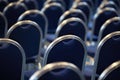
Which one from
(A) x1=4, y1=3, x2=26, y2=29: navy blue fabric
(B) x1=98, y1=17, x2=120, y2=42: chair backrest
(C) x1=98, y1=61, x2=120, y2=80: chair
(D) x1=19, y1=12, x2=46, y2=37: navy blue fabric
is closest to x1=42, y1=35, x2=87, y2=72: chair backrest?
(C) x1=98, y1=61, x2=120, y2=80: chair

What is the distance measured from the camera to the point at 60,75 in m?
2.09

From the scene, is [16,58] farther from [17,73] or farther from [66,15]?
[66,15]

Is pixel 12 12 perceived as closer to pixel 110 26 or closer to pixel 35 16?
pixel 35 16

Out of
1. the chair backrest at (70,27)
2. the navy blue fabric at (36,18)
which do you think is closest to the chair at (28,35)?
the chair backrest at (70,27)

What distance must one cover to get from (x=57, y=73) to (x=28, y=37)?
1545mm

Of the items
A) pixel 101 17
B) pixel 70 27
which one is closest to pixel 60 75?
pixel 70 27

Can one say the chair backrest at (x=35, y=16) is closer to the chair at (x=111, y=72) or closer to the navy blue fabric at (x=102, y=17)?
the navy blue fabric at (x=102, y=17)

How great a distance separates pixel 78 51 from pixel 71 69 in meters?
0.86

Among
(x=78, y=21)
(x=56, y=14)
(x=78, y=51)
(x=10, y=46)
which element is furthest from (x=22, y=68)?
(x=56, y=14)

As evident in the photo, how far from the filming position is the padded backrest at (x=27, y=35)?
11.4ft

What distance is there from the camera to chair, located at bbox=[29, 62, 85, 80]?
81.1 inches

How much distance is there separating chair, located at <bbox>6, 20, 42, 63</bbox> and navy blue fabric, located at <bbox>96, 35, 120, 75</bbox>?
2.84 ft

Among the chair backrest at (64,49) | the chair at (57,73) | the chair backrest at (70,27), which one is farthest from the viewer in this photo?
the chair backrest at (70,27)

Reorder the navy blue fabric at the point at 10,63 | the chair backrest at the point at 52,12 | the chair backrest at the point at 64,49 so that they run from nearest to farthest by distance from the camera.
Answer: the navy blue fabric at the point at 10,63, the chair backrest at the point at 64,49, the chair backrest at the point at 52,12
